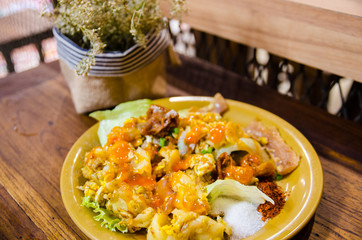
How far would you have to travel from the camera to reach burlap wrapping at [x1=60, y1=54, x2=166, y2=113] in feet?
5.14

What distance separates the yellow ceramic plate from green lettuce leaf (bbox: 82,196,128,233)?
0.02m

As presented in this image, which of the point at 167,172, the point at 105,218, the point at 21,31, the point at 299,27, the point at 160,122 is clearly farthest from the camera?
the point at 21,31

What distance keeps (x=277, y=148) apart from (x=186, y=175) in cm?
45

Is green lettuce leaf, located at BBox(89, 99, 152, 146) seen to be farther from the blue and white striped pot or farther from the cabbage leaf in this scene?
the cabbage leaf

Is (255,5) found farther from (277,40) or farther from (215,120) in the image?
(215,120)

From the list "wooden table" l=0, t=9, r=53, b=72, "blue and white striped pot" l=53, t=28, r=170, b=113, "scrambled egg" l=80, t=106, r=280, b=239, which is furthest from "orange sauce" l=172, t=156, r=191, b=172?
"wooden table" l=0, t=9, r=53, b=72

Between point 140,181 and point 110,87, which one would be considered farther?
point 110,87

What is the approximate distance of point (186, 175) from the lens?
1.15 meters

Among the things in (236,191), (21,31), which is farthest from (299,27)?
(21,31)

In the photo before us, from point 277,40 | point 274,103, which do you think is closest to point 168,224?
point 274,103

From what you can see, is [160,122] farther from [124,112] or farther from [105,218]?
[105,218]

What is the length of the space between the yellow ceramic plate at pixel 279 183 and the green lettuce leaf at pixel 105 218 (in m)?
0.02

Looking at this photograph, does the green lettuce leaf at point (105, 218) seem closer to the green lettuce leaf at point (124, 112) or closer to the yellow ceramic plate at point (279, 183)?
the yellow ceramic plate at point (279, 183)

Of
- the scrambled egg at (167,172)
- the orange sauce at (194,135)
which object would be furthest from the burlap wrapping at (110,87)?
the orange sauce at (194,135)
